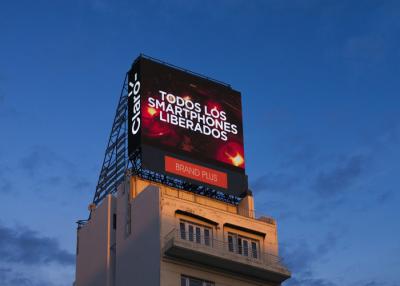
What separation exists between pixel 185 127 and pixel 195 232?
13.2 meters

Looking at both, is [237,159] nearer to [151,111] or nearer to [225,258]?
[151,111]

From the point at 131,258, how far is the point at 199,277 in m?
6.74

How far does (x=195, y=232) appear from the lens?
79750 mm

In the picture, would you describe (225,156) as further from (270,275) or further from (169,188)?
(270,275)

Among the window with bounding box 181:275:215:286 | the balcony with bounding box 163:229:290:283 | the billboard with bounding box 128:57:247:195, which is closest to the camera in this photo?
the balcony with bounding box 163:229:290:283

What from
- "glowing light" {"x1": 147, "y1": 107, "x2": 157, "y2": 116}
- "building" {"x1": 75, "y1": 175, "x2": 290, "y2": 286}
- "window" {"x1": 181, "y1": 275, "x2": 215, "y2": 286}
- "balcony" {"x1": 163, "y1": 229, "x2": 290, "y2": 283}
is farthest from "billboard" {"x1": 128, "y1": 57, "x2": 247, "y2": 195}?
"window" {"x1": 181, "y1": 275, "x2": 215, "y2": 286}

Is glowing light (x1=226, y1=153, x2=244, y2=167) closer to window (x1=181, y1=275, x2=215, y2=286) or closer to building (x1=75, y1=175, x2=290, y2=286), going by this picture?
building (x1=75, y1=175, x2=290, y2=286)

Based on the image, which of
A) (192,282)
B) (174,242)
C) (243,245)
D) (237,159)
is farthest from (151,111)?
(192,282)

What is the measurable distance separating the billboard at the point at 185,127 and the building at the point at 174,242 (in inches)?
91.8

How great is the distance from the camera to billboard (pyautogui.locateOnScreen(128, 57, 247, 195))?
85.8 m

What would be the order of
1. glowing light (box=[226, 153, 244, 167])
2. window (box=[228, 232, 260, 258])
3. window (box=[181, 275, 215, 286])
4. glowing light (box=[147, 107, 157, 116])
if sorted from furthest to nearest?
1. glowing light (box=[226, 153, 244, 167])
2. glowing light (box=[147, 107, 157, 116])
3. window (box=[228, 232, 260, 258])
4. window (box=[181, 275, 215, 286])

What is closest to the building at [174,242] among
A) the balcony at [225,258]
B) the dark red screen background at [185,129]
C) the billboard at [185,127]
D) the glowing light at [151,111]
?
the balcony at [225,258]

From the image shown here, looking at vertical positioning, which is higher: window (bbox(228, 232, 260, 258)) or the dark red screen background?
the dark red screen background

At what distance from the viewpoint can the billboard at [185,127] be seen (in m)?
85.8
